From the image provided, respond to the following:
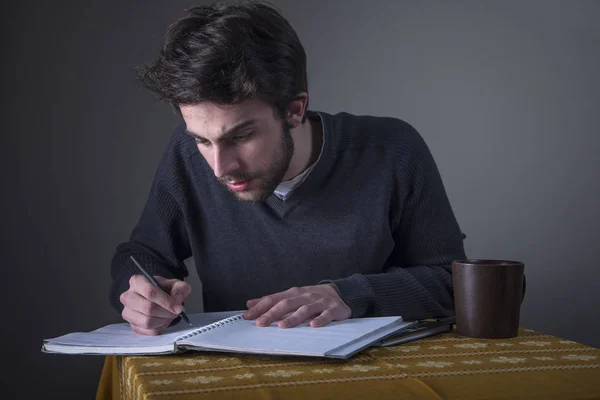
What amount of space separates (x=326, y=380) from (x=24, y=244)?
1689 mm

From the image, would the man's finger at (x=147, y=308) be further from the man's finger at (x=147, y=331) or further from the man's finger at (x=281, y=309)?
the man's finger at (x=281, y=309)

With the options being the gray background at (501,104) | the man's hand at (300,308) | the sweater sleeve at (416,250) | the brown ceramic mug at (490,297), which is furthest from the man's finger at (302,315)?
the gray background at (501,104)

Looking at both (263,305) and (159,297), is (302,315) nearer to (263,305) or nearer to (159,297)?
(263,305)

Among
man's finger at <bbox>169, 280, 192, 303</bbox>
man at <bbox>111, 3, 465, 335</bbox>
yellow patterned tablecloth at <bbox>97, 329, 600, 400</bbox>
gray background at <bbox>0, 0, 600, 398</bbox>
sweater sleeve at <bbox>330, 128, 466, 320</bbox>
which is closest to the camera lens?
yellow patterned tablecloth at <bbox>97, 329, 600, 400</bbox>

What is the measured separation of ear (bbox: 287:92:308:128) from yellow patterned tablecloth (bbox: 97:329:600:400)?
0.66 meters

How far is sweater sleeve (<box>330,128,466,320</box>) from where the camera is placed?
1.12 metres

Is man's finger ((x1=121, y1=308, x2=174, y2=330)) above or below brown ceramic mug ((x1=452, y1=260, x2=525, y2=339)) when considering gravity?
below

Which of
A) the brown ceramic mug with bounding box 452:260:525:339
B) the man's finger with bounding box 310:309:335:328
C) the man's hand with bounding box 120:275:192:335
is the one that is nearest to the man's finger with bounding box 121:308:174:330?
the man's hand with bounding box 120:275:192:335

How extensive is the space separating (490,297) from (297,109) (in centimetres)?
67

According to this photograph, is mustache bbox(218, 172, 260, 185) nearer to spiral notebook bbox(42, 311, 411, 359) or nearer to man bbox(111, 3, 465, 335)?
man bbox(111, 3, 465, 335)

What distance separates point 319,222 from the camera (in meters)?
1.45

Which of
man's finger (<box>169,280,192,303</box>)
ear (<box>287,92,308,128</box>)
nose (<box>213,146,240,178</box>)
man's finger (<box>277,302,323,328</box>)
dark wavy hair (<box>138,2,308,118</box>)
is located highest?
dark wavy hair (<box>138,2,308,118</box>)

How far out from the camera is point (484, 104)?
8.17 feet

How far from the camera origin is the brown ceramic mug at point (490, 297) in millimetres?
920
